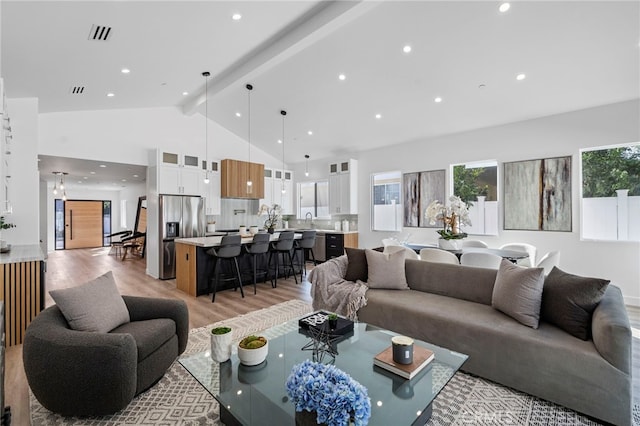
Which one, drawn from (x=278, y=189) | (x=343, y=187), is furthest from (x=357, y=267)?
(x=278, y=189)

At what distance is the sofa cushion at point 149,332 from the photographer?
2.05 meters

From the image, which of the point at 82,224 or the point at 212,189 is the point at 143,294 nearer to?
the point at 212,189

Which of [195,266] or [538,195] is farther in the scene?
[538,195]

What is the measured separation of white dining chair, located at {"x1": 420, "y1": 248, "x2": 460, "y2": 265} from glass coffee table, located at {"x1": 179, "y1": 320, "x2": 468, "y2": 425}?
1.89 m

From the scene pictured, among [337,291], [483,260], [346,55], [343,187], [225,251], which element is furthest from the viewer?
[343,187]

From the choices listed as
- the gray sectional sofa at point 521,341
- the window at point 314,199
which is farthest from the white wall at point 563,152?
the gray sectional sofa at point 521,341

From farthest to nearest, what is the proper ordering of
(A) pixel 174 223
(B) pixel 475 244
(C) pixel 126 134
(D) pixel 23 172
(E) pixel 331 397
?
1. (A) pixel 174 223
2. (C) pixel 126 134
3. (B) pixel 475 244
4. (D) pixel 23 172
5. (E) pixel 331 397

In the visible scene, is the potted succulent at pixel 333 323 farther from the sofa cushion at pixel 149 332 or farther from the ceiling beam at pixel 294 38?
the ceiling beam at pixel 294 38

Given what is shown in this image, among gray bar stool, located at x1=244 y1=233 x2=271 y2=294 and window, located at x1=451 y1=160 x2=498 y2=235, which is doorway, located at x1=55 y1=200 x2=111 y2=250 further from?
window, located at x1=451 y1=160 x2=498 y2=235

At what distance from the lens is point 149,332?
2160 millimetres

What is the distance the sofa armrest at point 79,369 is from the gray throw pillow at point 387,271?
2.35m

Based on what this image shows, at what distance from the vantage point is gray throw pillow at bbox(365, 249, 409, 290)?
3.27 meters

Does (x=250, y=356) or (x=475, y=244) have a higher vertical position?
(x=475, y=244)

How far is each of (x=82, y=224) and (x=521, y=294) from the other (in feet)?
46.2
